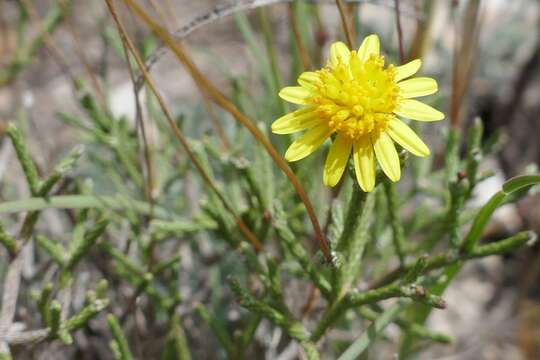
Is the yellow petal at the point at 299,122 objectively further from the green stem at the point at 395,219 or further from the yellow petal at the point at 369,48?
the green stem at the point at 395,219

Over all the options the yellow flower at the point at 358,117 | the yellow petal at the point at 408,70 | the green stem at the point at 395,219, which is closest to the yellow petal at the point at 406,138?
the yellow flower at the point at 358,117

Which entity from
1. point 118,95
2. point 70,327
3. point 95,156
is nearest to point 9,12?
point 118,95

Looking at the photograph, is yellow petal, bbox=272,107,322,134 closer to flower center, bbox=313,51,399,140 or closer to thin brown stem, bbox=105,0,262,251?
flower center, bbox=313,51,399,140

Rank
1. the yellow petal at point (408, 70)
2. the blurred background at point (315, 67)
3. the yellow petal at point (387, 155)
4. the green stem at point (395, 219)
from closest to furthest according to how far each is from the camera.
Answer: the yellow petal at point (387, 155) < the yellow petal at point (408, 70) < the green stem at point (395, 219) < the blurred background at point (315, 67)

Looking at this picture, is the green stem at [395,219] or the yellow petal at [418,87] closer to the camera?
the yellow petal at [418,87]

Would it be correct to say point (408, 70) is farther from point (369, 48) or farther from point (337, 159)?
point (337, 159)

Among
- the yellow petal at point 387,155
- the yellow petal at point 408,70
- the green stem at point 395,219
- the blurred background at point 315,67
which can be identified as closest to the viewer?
the yellow petal at point 387,155

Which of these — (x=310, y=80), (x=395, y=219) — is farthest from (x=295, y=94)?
(x=395, y=219)
